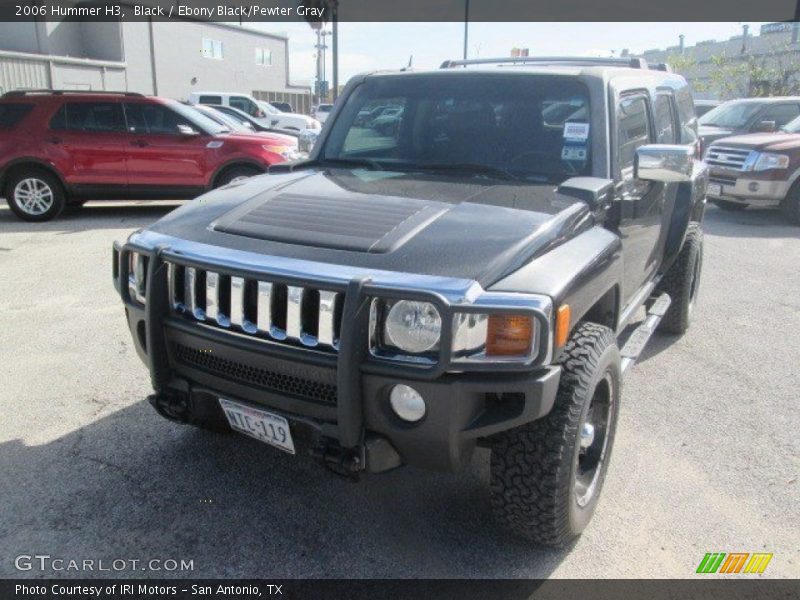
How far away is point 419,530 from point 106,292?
441 cm

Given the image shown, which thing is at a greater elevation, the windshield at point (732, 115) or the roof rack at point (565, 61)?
the roof rack at point (565, 61)

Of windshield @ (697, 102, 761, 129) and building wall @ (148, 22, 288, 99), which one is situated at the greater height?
building wall @ (148, 22, 288, 99)

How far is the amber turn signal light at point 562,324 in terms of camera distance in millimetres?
2381

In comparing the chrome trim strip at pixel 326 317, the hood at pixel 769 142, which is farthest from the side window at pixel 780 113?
the chrome trim strip at pixel 326 317

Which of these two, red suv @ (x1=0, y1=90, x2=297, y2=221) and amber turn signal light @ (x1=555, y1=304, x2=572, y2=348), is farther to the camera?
red suv @ (x1=0, y1=90, x2=297, y2=221)

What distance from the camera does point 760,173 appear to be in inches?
407

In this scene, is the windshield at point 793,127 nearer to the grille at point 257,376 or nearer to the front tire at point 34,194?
the front tire at point 34,194

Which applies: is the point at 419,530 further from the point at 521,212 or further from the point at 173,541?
the point at 521,212

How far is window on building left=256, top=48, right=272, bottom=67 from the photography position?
46.5 m

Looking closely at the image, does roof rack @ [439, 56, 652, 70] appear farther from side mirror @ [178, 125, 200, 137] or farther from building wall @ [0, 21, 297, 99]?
building wall @ [0, 21, 297, 99]

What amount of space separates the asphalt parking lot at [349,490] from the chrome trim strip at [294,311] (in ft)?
3.16

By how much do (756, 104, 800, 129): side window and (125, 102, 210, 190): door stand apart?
9.99m

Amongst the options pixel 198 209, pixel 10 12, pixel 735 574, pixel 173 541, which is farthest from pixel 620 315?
pixel 10 12
